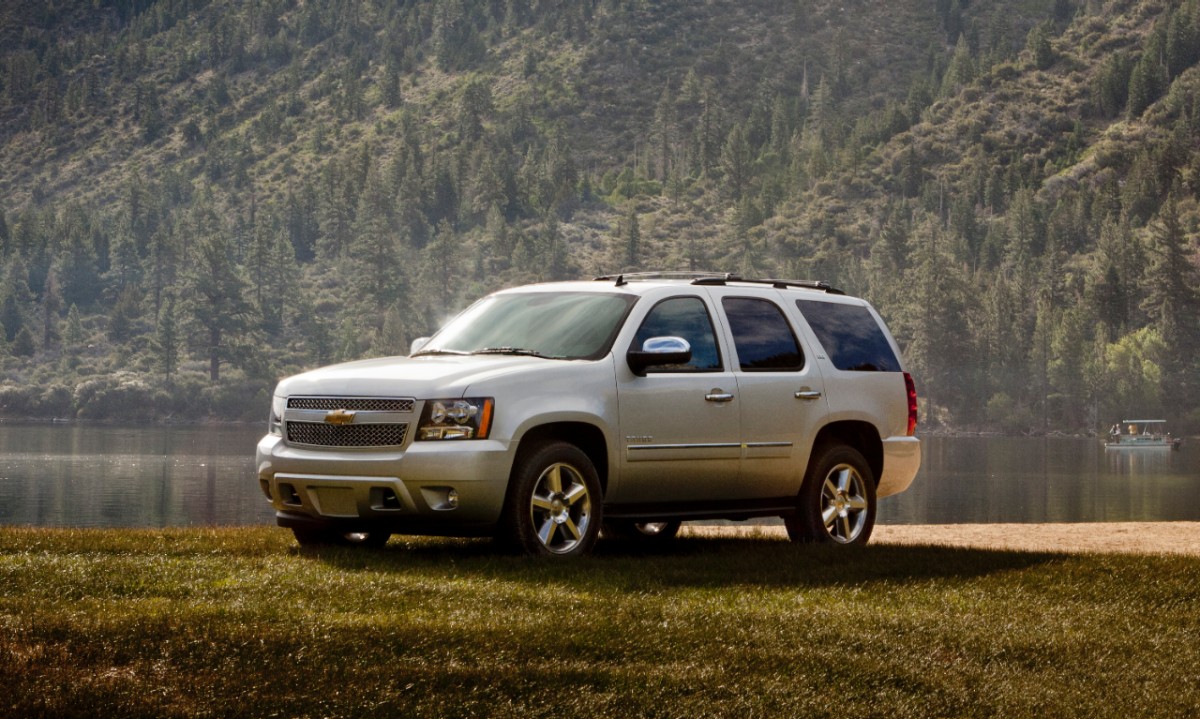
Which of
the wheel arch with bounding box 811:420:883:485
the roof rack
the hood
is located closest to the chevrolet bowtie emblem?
the hood

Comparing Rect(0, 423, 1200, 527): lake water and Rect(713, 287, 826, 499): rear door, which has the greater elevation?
Rect(713, 287, 826, 499): rear door

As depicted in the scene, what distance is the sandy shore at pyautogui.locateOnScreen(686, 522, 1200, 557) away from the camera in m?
18.5

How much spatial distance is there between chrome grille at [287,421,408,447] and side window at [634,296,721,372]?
2102 millimetres

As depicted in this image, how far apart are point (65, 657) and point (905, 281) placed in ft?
607

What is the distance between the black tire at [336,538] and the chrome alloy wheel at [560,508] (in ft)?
4.61

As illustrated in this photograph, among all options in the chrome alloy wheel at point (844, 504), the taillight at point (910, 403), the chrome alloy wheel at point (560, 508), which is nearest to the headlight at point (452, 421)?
the chrome alloy wheel at point (560, 508)

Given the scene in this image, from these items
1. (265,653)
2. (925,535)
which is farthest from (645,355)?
(925,535)

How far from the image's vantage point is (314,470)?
11180 millimetres

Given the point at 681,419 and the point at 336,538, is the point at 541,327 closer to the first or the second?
the point at 681,419

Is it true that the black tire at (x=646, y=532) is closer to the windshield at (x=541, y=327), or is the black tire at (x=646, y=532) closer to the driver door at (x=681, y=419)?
the driver door at (x=681, y=419)

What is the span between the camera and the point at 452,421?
10883 mm

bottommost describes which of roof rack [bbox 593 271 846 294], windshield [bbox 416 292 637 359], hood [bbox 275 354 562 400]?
hood [bbox 275 354 562 400]

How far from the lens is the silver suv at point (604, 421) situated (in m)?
10.9

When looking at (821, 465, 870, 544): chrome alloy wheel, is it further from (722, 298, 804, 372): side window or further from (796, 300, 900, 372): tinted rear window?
(722, 298, 804, 372): side window
